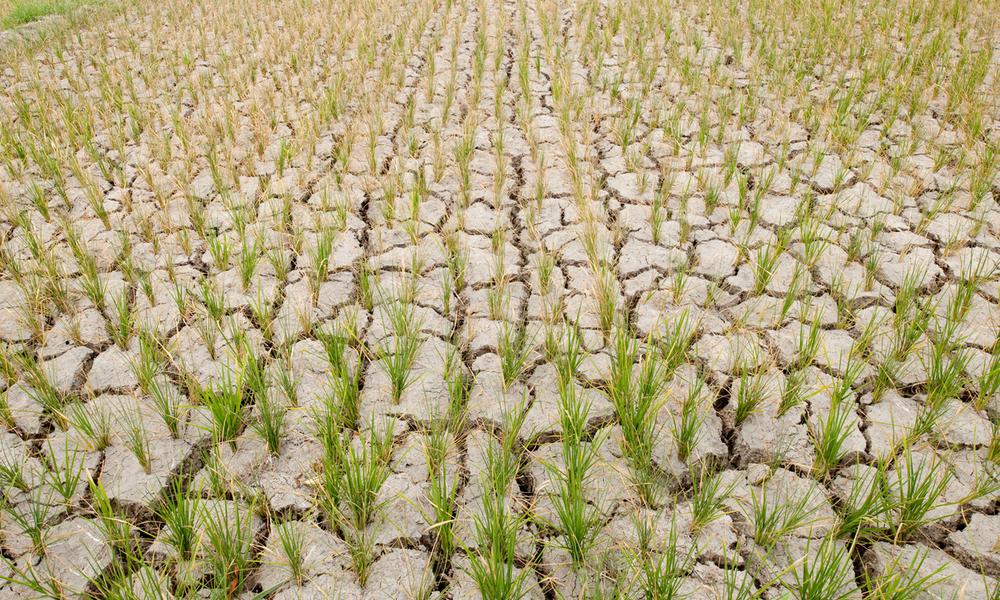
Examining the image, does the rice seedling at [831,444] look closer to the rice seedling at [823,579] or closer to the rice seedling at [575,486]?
the rice seedling at [823,579]

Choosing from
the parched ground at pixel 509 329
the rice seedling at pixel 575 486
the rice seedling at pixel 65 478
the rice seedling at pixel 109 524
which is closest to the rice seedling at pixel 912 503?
the parched ground at pixel 509 329

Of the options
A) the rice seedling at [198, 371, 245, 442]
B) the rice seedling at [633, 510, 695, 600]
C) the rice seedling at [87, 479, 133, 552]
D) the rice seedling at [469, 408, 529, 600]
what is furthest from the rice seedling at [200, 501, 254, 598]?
the rice seedling at [633, 510, 695, 600]

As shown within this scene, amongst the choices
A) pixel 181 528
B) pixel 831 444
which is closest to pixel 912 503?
pixel 831 444

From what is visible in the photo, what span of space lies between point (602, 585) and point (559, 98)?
3.23m

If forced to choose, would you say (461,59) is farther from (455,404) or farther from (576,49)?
(455,404)

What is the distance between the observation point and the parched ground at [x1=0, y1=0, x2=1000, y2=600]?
1.59 m

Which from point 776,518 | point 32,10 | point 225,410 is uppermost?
point 32,10

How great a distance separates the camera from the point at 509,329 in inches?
89.8

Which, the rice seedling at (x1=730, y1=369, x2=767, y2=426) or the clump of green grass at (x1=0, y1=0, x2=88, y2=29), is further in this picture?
the clump of green grass at (x1=0, y1=0, x2=88, y2=29)

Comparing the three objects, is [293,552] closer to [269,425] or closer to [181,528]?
[181,528]

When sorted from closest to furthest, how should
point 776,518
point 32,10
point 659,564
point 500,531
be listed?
point 659,564, point 500,531, point 776,518, point 32,10

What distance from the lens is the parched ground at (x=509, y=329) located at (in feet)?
5.21

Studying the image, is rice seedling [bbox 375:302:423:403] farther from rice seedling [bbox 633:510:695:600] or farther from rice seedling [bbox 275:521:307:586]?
rice seedling [bbox 633:510:695:600]

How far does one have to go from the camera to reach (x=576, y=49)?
499cm
